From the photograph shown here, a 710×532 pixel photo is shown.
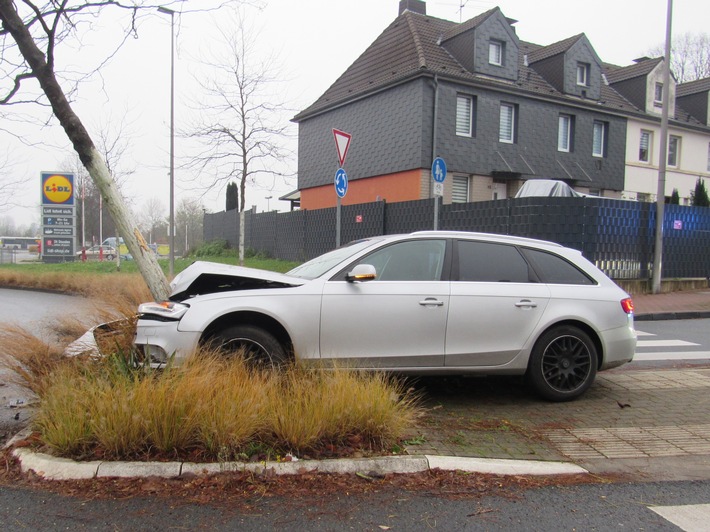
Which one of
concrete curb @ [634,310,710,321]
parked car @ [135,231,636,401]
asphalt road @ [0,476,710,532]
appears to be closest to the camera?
asphalt road @ [0,476,710,532]

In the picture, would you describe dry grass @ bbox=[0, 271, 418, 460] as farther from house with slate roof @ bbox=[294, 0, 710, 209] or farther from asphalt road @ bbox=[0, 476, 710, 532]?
house with slate roof @ bbox=[294, 0, 710, 209]

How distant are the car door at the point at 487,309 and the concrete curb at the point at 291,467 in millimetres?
1346

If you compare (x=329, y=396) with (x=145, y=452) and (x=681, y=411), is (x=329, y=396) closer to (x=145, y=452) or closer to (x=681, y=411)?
(x=145, y=452)

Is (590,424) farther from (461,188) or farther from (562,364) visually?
(461,188)

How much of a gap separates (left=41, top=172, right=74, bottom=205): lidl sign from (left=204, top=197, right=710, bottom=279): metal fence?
1436cm

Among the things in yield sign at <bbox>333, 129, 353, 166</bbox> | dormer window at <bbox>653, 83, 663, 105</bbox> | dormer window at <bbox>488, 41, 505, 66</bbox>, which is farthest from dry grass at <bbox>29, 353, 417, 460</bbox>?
dormer window at <bbox>653, 83, 663, 105</bbox>

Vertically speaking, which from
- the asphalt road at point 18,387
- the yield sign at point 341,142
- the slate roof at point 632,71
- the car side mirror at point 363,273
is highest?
the slate roof at point 632,71

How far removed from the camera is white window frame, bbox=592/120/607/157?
26.4 metres

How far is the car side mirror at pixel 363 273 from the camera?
464 centimetres

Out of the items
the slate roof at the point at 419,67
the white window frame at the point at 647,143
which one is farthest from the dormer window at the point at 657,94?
the white window frame at the point at 647,143

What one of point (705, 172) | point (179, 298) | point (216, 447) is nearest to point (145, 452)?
point (216, 447)

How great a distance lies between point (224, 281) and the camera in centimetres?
495

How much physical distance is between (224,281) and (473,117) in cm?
1945

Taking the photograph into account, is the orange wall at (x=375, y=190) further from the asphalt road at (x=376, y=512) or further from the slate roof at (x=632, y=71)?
the asphalt road at (x=376, y=512)
